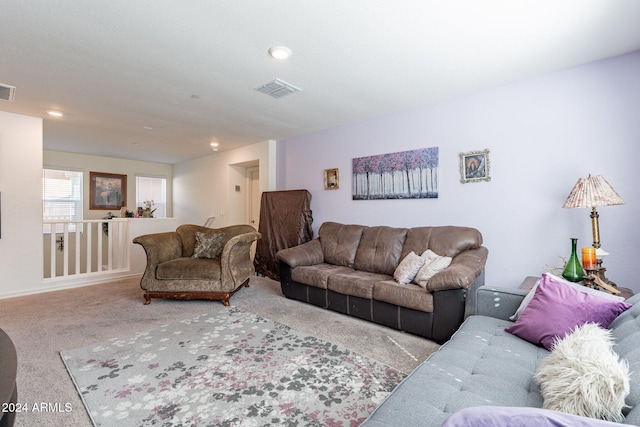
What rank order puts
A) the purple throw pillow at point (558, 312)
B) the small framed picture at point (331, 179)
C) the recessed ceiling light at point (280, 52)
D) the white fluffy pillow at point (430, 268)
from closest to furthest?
the purple throw pillow at point (558, 312)
the recessed ceiling light at point (280, 52)
the white fluffy pillow at point (430, 268)
the small framed picture at point (331, 179)

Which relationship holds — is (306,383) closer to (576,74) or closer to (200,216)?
(576,74)

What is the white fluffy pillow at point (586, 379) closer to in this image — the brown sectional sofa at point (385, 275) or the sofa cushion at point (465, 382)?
the sofa cushion at point (465, 382)

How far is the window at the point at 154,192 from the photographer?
22.7ft

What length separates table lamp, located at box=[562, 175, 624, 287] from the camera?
2.10 m

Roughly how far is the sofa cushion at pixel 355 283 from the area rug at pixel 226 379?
65 cm

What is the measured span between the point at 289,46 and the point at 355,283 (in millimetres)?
2186

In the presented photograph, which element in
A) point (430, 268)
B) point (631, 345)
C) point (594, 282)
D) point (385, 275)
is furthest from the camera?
point (385, 275)

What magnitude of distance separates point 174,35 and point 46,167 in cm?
560

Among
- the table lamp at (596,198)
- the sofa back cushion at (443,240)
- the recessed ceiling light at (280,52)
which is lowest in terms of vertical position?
the sofa back cushion at (443,240)

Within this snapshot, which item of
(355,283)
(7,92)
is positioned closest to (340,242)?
(355,283)

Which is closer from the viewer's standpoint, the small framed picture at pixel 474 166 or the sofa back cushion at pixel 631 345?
the sofa back cushion at pixel 631 345

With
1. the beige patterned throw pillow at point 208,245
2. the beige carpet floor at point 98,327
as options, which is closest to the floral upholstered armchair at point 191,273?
the beige carpet floor at point 98,327

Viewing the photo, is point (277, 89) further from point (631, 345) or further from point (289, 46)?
point (631, 345)

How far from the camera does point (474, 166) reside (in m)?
3.11
